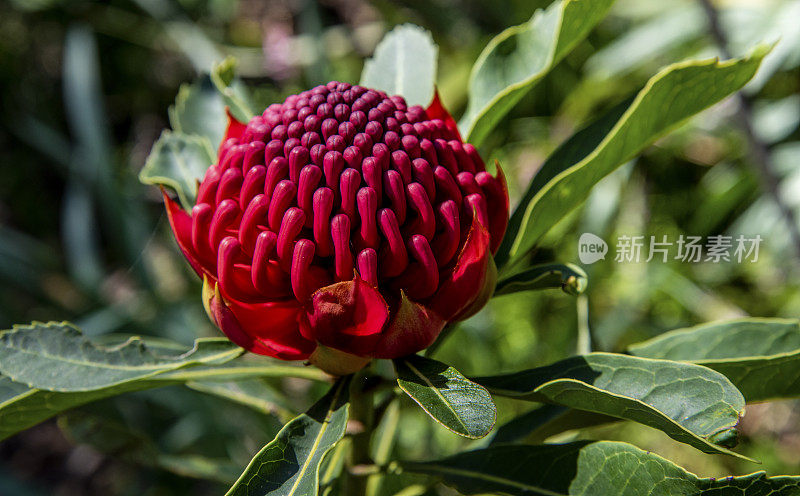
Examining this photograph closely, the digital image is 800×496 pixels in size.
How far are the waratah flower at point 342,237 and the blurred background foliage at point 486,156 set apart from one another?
1.23 metres

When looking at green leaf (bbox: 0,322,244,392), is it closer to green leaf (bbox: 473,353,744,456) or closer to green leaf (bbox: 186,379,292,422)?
green leaf (bbox: 186,379,292,422)

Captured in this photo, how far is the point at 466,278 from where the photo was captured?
2.96 ft

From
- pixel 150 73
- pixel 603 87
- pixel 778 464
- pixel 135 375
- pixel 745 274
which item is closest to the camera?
pixel 135 375

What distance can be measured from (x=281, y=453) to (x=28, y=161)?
3.70 metres

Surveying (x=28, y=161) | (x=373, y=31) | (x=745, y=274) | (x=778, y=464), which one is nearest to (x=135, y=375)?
(x=778, y=464)

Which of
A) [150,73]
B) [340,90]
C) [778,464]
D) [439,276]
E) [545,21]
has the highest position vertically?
[150,73]

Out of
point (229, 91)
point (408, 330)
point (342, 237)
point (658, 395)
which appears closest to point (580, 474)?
point (658, 395)

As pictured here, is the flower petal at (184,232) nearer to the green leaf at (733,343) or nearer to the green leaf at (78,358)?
the green leaf at (78,358)

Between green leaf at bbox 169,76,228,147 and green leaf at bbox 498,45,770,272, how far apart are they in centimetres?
63

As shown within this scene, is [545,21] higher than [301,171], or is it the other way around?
[545,21]

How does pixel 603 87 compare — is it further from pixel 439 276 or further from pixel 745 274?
pixel 439 276

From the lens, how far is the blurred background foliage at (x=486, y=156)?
257 centimetres

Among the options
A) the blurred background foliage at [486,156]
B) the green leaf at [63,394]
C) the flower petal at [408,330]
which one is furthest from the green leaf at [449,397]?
the blurred background foliage at [486,156]

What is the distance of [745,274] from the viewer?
9.73ft
